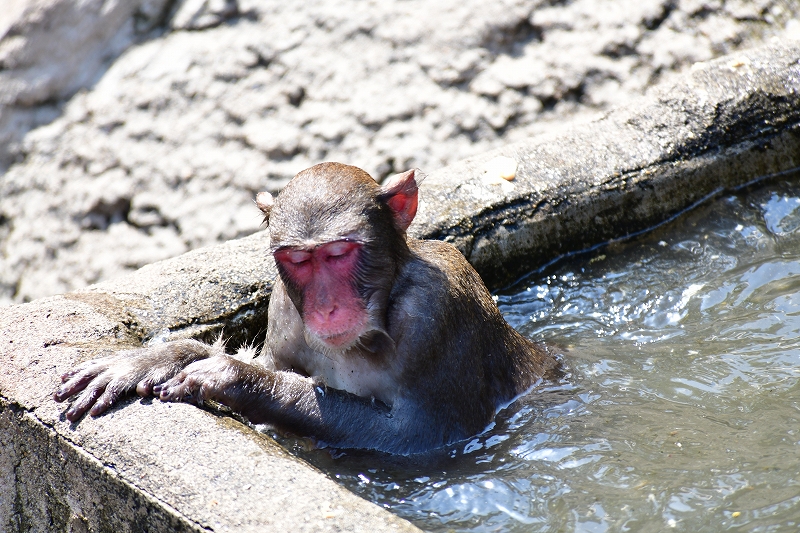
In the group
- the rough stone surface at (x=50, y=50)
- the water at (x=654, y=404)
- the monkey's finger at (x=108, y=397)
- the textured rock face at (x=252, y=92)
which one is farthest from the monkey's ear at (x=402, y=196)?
the rough stone surface at (x=50, y=50)

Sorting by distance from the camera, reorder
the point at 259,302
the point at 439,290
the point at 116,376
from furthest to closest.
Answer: the point at 259,302 < the point at 439,290 < the point at 116,376

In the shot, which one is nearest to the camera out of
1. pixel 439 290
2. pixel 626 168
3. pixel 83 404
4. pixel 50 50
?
pixel 83 404

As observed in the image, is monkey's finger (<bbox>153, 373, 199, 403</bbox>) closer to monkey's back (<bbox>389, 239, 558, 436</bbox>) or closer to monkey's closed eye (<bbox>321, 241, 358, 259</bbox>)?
monkey's closed eye (<bbox>321, 241, 358, 259</bbox>)

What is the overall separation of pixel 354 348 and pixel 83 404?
126cm

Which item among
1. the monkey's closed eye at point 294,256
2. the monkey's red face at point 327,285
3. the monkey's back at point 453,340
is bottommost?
the monkey's back at point 453,340

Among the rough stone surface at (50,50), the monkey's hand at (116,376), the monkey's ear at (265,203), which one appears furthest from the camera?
the rough stone surface at (50,50)

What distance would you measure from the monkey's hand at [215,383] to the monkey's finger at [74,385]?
11.8 inches

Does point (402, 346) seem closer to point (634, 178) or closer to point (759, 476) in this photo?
point (759, 476)

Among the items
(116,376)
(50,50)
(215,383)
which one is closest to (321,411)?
(215,383)

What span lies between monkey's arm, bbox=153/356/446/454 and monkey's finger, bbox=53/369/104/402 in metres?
0.43

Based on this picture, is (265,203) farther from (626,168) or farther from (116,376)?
(626,168)

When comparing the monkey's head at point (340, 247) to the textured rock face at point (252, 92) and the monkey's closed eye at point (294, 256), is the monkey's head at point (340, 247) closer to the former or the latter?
the monkey's closed eye at point (294, 256)

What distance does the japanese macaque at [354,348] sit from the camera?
3811 millimetres

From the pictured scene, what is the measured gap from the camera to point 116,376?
3.73 metres
